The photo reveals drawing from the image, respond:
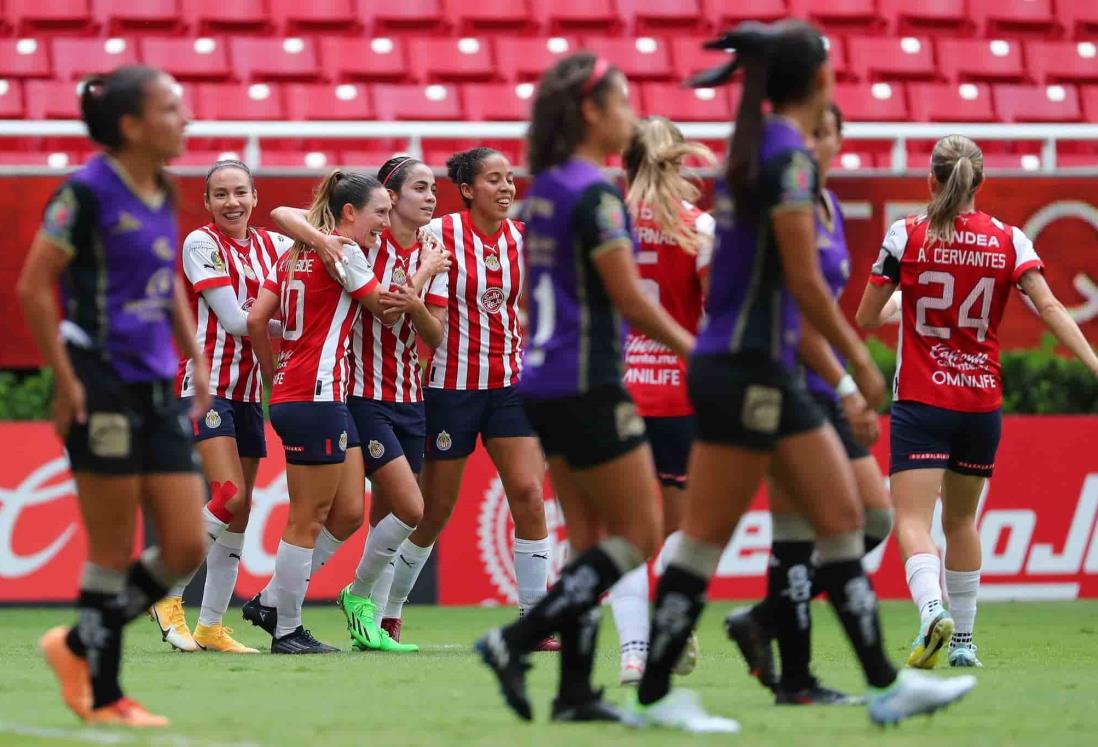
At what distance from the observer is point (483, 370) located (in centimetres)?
851

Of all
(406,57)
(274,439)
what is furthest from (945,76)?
(274,439)

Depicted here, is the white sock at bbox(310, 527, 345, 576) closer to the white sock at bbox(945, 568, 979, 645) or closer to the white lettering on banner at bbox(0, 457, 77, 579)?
the white sock at bbox(945, 568, 979, 645)

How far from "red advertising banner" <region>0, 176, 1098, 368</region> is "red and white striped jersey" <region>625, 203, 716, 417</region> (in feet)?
17.6

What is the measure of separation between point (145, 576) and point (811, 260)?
2.22 metres

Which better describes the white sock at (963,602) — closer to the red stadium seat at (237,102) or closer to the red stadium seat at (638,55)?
the red stadium seat at (237,102)

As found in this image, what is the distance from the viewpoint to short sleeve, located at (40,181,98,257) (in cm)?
515

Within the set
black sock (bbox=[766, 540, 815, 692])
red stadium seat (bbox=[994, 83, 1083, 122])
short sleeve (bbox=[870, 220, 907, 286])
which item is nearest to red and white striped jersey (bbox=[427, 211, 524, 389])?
short sleeve (bbox=[870, 220, 907, 286])

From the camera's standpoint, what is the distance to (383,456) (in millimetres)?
8344

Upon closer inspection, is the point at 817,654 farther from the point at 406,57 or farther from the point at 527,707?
the point at 406,57

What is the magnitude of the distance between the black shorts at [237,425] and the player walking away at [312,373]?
321mm

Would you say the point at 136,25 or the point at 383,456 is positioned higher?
the point at 136,25

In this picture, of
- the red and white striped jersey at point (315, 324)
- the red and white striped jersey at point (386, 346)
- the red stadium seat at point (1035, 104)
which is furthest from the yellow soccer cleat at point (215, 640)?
the red stadium seat at point (1035, 104)

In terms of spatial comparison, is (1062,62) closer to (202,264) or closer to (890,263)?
(890,263)

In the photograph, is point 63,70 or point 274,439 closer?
point 274,439
